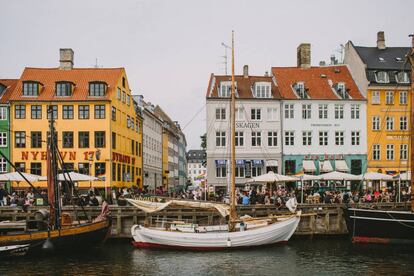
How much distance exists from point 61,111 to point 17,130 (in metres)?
4.74

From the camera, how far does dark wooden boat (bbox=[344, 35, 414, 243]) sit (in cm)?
3319

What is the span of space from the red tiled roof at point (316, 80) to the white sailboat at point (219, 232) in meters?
27.6

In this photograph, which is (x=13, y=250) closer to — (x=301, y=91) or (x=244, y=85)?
(x=244, y=85)

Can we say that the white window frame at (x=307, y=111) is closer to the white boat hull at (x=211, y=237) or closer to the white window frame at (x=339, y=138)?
the white window frame at (x=339, y=138)

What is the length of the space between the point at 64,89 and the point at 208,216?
27637 mm

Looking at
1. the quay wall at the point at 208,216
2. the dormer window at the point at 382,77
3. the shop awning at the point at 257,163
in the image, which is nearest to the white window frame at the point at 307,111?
the shop awning at the point at 257,163

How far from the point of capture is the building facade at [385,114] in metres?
59.6

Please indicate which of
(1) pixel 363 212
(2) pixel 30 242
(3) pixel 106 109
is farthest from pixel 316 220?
(3) pixel 106 109

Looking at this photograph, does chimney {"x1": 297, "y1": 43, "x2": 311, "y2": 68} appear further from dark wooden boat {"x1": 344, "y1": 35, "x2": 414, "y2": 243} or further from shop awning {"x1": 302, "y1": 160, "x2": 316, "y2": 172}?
dark wooden boat {"x1": 344, "y1": 35, "x2": 414, "y2": 243}

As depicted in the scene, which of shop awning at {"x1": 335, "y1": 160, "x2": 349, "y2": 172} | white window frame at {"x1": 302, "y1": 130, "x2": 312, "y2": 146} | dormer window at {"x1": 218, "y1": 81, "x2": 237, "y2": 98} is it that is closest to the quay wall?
shop awning at {"x1": 335, "y1": 160, "x2": 349, "y2": 172}

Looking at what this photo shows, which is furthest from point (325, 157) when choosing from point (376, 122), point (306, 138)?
point (376, 122)

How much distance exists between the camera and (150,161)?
276 ft

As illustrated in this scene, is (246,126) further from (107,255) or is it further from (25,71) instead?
(107,255)

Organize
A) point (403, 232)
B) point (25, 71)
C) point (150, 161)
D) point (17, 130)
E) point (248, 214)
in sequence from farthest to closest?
point (150, 161) → point (25, 71) → point (17, 130) → point (248, 214) → point (403, 232)
